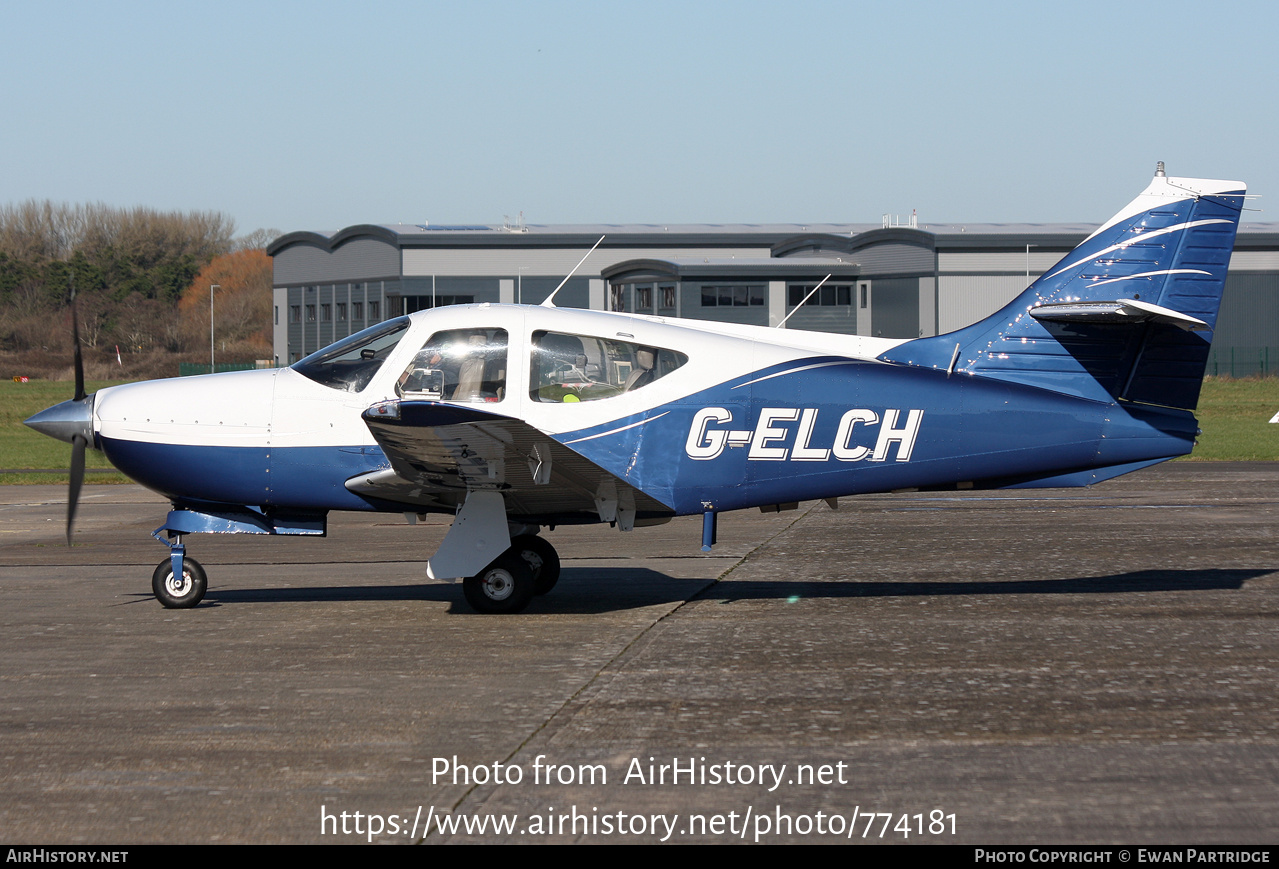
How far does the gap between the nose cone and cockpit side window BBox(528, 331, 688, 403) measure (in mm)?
3267

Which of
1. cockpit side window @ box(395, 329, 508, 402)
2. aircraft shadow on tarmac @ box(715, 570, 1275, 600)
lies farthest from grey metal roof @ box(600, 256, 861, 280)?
cockpit side window @ box(395, 329, 508, 402)

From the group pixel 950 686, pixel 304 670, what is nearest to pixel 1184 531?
pixel 950 686

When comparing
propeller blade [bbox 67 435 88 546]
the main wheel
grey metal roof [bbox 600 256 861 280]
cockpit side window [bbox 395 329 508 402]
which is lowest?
the main wheel

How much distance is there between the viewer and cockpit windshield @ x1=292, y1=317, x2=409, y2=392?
8914 mm

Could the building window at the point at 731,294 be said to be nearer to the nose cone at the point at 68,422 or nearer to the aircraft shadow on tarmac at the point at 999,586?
the aircraft shadow on tarmac at the point at 999,586

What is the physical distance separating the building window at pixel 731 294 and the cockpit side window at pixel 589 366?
2095 inches

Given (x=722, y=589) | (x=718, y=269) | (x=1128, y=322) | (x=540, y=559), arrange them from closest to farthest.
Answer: (x=1128, y=322) < (x=540, y=559) < (x=722, y=589) < (x=718, y=269)

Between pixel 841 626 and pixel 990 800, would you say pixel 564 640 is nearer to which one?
pixel 841 626

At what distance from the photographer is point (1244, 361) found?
62250 millimetres

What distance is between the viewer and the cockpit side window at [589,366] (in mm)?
8750

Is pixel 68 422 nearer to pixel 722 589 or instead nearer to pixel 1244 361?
pixel 722 589

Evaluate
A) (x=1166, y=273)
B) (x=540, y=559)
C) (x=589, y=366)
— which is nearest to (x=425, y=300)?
(x=540, y=559)

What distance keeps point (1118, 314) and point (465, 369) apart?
15.3 ft

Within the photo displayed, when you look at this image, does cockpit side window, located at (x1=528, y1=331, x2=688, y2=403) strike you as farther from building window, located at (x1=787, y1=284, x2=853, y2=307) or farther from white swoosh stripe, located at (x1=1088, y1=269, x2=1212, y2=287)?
building window, located at (x1=787, y1=284, x2=853, y2=307)
